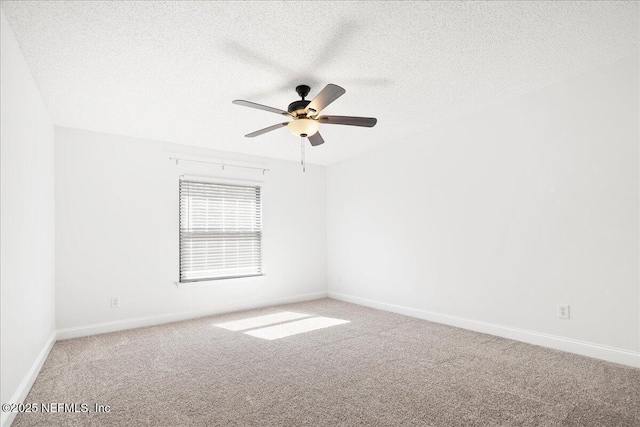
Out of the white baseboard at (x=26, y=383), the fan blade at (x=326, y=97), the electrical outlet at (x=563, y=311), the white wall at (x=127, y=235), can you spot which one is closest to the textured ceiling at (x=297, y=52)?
the fan blade at (x=326, y=97)

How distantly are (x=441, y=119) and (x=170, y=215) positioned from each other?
3.45 m

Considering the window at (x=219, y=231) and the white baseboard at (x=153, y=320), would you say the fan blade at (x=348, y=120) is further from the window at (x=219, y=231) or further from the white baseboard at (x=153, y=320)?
the white baseboard at (x=153, y=320)

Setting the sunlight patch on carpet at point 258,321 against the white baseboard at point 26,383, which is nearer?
the white baseboard at point 26,383

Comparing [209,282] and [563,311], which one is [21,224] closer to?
[209,282]

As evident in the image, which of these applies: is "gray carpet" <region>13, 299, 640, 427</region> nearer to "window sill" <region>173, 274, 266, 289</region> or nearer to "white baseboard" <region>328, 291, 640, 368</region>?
"white baseboard" <region>328, 291, 640, 368</region>

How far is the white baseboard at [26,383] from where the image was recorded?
1878 mm

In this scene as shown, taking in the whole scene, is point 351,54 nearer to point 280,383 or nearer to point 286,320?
point 280,383

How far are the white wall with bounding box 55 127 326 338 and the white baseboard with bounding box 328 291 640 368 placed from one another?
2.12 metres

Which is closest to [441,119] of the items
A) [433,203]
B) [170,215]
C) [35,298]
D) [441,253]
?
[433,203]

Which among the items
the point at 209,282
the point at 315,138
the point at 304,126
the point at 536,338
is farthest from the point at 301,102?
the point at 536,338

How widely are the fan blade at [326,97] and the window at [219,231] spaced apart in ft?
8.03

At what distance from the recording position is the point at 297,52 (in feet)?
7.63

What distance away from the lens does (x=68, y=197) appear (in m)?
3.65

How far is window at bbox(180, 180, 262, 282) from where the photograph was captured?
4.42 m
